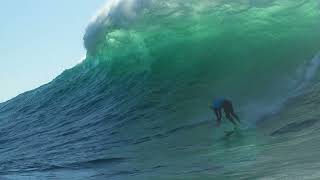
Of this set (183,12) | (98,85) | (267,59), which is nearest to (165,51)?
(183,12)

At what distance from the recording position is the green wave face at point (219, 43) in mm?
15250

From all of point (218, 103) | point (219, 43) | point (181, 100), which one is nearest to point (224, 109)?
point (218, 103)

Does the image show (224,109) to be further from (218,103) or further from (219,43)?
(219,43)

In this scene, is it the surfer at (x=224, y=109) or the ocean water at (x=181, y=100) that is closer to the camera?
the ocean water at (x=181, y=100)

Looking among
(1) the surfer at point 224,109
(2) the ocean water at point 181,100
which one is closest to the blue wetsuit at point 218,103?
(1) the surfer at point 224,109

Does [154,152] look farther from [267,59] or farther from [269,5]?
[269,5]

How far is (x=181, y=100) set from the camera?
15.1 meters

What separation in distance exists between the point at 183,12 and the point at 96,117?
472 cm

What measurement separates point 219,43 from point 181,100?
3447 millimetres

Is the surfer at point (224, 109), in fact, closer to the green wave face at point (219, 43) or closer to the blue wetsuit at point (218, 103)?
the blue wetsuit at point (218, 103)

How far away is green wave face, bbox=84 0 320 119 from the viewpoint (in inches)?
600

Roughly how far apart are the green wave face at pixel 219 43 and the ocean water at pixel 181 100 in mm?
38

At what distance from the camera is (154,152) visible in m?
11.3

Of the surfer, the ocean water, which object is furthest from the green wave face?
the surfer
